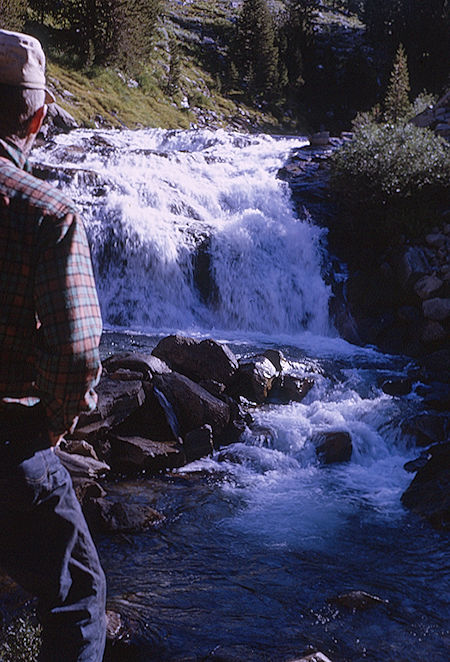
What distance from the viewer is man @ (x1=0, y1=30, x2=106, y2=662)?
7.14 feet

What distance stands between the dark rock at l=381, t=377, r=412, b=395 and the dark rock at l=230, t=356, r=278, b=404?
2.54m

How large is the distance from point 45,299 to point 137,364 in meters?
7.31

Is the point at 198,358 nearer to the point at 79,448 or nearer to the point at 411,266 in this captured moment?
the point at 79,448

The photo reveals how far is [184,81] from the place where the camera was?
40094mm

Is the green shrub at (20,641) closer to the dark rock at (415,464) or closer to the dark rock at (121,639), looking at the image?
the dark rock at (121,639)

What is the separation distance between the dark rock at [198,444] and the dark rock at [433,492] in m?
2.72

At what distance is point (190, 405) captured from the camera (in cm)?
895

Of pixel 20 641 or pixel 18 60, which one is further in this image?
pixel 20 641

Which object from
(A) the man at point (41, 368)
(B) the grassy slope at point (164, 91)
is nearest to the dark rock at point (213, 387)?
(A) the man at point (41, 368)

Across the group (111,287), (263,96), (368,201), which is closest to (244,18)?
(263,96)

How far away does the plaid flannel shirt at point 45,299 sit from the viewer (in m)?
2.16

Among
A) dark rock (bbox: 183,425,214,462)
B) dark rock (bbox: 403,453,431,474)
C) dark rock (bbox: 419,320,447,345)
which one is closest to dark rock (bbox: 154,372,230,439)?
dark rock (bbox: 183,425,214,462)

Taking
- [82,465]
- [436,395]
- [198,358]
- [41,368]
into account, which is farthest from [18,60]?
[436,395]

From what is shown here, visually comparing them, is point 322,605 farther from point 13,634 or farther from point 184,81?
point 184,81
